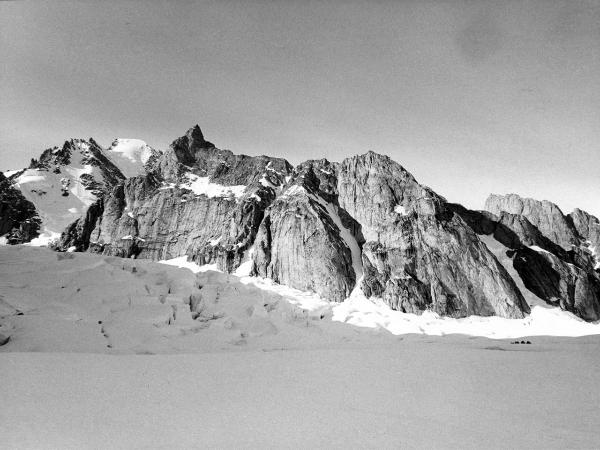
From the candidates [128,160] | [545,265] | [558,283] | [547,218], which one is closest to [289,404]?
[558,283]

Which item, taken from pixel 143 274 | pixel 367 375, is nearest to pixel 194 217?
pixel 143 274

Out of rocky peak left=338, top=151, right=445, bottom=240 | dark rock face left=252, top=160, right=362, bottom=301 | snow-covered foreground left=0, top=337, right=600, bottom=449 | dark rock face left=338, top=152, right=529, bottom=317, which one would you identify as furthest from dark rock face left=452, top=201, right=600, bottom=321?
snow-covered foreground left=0, top=337, right=600, bottom=449

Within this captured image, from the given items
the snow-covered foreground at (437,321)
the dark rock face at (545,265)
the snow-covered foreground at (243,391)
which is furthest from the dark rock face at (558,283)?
the snow-covered foreground at (243,391)

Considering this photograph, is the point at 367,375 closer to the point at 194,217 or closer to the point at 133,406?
the point at 133,406

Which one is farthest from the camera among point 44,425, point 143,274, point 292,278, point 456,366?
point 292,278

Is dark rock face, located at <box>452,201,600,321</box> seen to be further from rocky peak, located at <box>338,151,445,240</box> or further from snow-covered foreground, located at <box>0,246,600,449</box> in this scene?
snow-covered foreground, located at <box>0,246,600,449</box>
